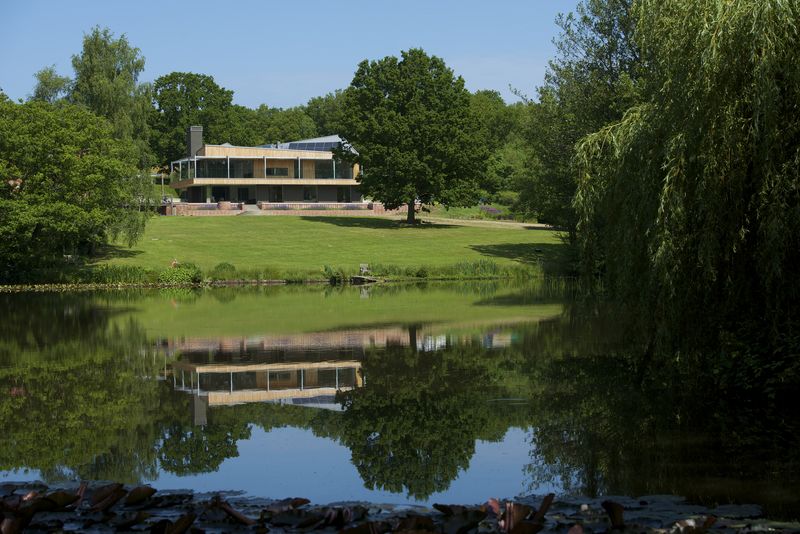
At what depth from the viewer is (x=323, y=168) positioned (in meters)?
96.6

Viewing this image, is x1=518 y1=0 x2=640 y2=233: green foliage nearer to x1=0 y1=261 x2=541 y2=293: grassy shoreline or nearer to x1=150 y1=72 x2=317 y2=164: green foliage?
x1=0 y1=261 x2=541 y2=293: grassy shoreline

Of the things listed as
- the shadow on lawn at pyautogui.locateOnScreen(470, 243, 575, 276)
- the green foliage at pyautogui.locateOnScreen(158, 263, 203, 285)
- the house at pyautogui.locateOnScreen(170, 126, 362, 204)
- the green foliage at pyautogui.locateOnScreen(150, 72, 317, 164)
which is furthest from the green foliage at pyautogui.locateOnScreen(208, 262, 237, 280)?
the green foliage at pyautogui.locateOnScreen(150, 72, 317, 164)

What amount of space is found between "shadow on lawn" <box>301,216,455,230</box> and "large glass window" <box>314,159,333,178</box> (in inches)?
524

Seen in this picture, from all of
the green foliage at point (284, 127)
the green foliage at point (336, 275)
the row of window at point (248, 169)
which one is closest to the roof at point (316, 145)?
the row of window at point (248, 169)

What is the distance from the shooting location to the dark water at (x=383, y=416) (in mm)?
11281

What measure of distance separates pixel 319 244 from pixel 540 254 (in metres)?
15.2

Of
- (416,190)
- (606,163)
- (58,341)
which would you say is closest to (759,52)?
(606,163)

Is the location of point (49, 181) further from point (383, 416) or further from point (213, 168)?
point (213, 168)

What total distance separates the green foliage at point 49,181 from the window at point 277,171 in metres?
44.7

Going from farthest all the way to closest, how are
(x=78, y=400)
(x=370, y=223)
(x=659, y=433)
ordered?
(x=370, y=223) → (x=78, y=400) → (x=659, y=433)

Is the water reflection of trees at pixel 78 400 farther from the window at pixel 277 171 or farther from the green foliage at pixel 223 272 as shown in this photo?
the window at pixel 277 171

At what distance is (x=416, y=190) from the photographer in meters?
75.7

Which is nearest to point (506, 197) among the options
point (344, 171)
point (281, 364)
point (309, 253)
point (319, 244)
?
point (344, 171)

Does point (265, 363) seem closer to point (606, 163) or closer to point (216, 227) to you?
point (606, 163)
